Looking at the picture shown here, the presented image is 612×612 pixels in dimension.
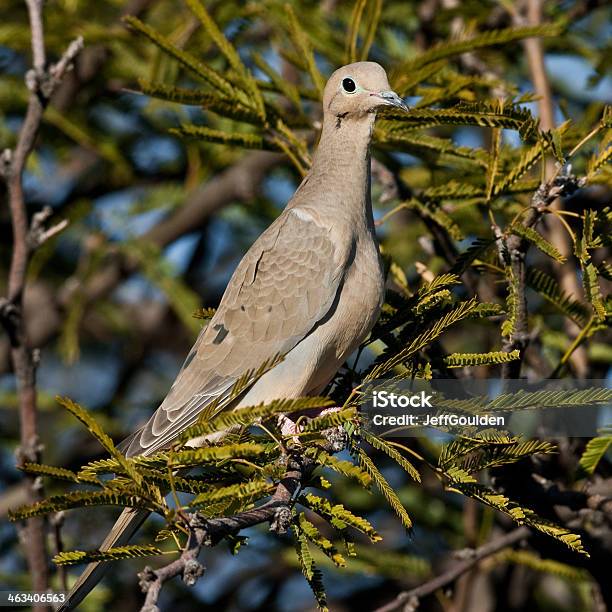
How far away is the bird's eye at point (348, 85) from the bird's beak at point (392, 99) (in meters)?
0.15

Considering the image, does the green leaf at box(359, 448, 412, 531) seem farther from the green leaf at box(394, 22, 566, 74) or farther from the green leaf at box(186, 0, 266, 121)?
the green leaf at box(394, 22, 566, 74)

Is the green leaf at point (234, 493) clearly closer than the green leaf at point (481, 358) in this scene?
Yes

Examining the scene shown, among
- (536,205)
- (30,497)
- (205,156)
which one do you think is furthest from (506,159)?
(205,156)

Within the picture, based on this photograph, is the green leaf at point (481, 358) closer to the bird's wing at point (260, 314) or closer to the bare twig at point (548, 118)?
the bird's wing at point (260, 314)

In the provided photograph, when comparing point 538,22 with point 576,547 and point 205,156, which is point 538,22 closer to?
point 205,156

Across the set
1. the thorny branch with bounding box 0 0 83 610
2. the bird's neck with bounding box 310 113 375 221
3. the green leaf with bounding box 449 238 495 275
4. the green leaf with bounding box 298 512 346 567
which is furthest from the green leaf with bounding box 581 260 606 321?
the thorny branch with bounding box 0 0 83 610

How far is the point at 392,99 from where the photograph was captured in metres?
3.24

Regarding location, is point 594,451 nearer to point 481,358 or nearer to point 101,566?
point 481,358

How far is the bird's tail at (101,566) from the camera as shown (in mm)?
2955

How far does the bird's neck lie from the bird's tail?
4.37 ft

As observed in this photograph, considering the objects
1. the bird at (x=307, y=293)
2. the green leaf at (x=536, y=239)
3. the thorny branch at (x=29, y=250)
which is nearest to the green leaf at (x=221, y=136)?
the bird at (x=307, y=293)

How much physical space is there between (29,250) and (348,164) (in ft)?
4.12

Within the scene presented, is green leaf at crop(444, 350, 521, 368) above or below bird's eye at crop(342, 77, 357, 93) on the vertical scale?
below

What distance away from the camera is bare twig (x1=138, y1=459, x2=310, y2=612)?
187cm
